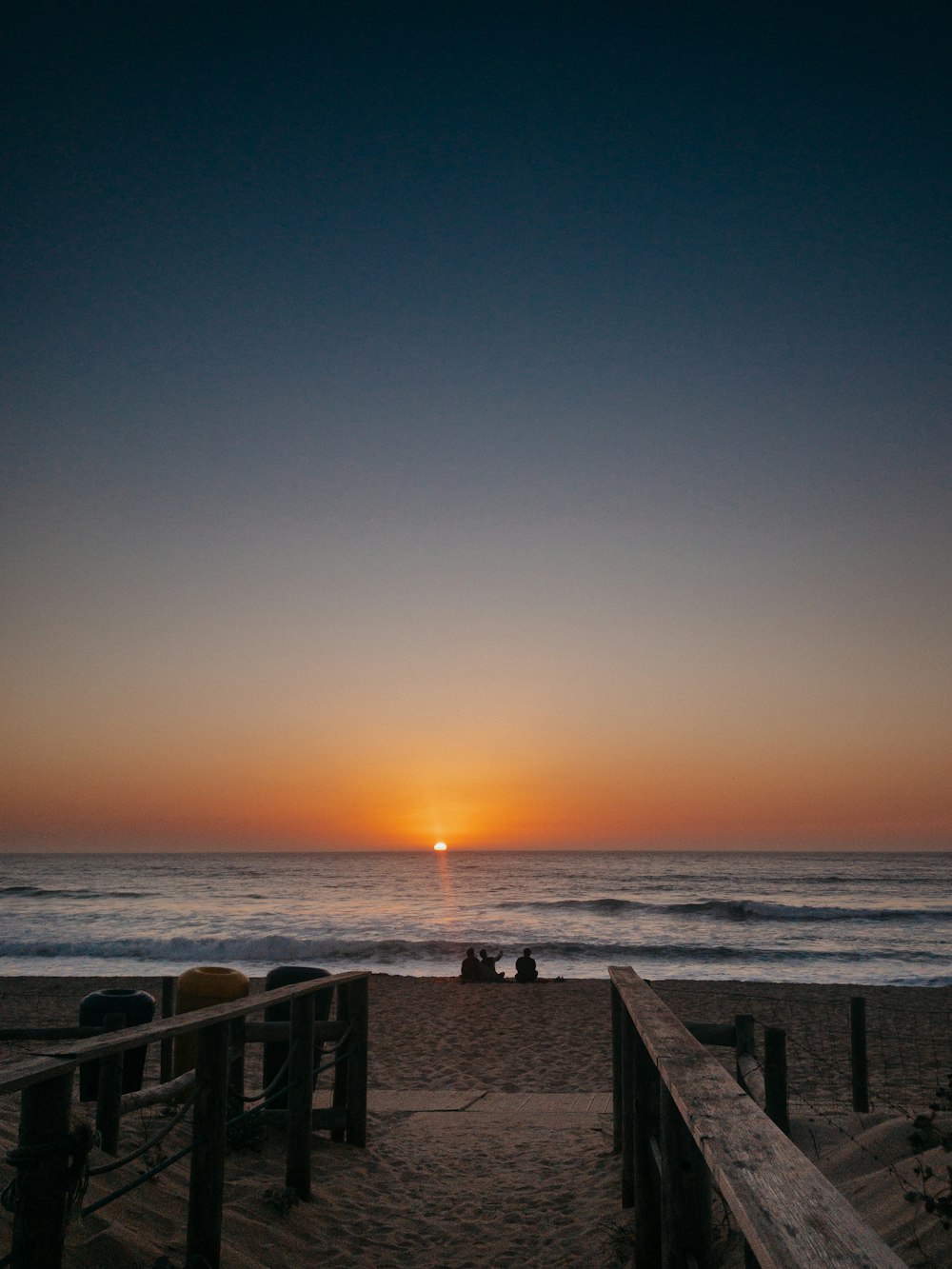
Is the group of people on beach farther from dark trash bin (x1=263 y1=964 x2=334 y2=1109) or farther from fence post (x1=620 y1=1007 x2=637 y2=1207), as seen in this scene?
fence post (x1=620 y1=1007 x2=637 y2=1207)

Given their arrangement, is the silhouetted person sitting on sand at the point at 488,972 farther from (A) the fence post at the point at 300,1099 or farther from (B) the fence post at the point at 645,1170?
(B) the fence post at the point at 645,1170

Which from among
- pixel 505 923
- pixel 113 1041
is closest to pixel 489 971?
pixel 113 1041

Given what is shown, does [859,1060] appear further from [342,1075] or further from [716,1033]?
[342,1075]

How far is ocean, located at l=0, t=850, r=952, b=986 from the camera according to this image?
25.1 m

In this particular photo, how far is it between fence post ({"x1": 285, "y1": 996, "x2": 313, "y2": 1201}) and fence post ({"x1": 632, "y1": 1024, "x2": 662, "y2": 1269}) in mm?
2033

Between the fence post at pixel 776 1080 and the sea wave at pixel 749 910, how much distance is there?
35905 mm

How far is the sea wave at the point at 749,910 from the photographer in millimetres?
38656

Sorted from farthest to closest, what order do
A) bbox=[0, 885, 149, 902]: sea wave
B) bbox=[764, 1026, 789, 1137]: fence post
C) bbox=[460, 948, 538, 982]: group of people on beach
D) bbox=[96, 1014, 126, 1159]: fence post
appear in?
bbox=[0, 885, 149, 902]: sea wave < bbox=[460, 948, 538, 982]: group of people on beach < bbox=[764, 1026, 789, 1137]: fence post < bbox=[96, 1014, 126, 1159]: fence post

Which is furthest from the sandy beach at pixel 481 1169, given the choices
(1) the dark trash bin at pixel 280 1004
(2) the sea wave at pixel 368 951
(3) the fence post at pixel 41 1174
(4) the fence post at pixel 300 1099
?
(2) the sea wave at pixel 368 951

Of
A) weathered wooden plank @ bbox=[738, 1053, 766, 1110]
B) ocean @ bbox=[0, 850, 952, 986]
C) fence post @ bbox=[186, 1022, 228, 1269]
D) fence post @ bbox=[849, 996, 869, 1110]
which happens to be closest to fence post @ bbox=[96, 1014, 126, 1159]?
fence post @ bbox=[186, 1022, 228, 1269]

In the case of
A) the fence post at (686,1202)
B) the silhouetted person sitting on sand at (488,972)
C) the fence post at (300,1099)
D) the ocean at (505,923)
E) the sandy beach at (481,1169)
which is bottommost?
the ocean at (505,923)

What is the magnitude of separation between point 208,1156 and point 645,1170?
1793 mm

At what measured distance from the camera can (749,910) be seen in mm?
41906

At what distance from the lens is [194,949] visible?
28547 mm
